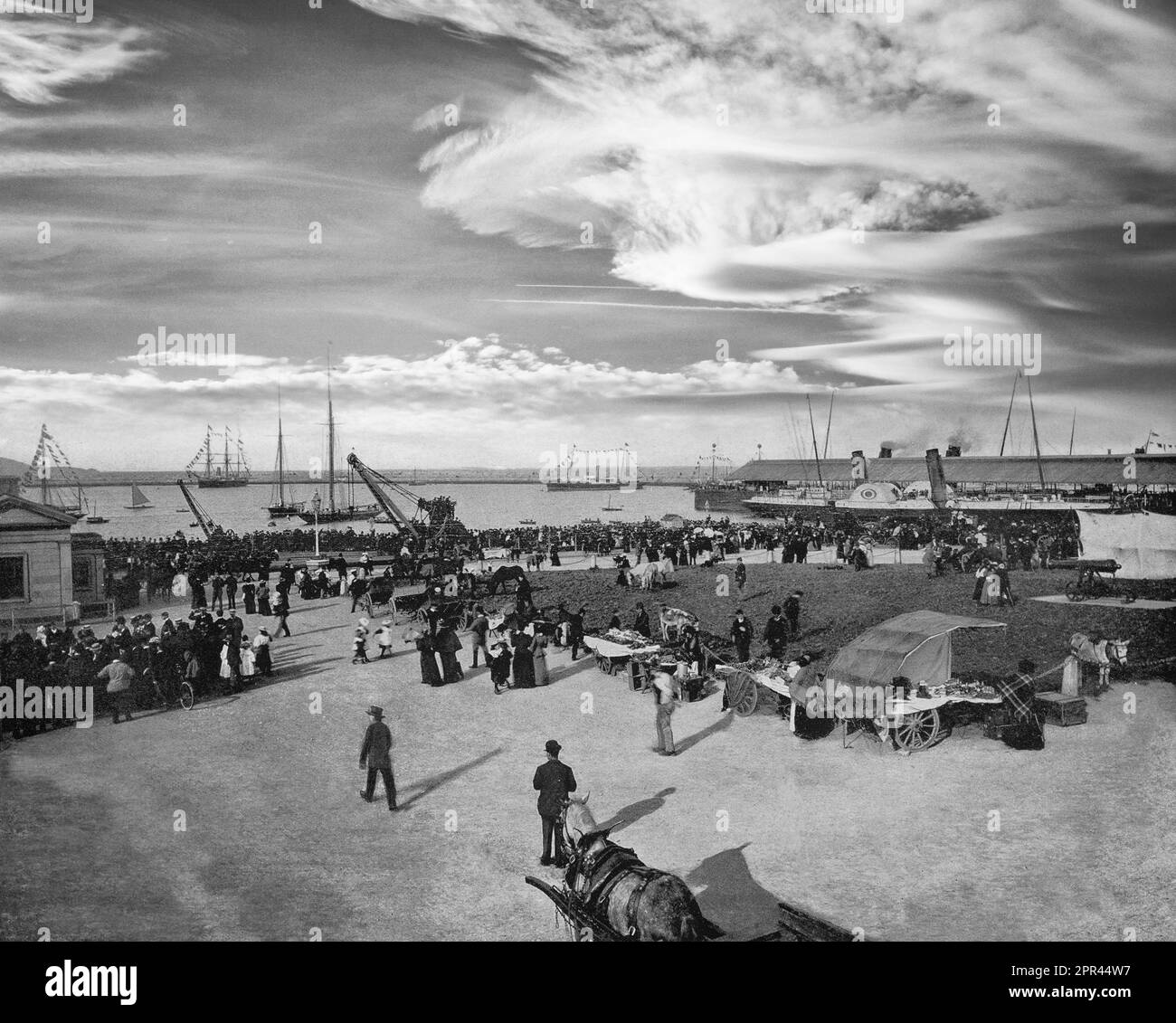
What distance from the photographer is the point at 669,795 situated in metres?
8.48

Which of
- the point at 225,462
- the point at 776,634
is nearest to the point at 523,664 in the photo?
the point at 776,634

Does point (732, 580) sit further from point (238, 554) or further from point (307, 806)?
point (238, 554)

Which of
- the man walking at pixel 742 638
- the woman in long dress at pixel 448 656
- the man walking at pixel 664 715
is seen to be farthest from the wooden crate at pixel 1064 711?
the woman in long dress at pixel 448 656

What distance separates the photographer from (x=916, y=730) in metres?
9.54

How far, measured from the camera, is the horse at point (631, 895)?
5.40 m

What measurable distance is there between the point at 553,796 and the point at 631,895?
1789mm

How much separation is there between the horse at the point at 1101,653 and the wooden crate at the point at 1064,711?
1303 millimetres

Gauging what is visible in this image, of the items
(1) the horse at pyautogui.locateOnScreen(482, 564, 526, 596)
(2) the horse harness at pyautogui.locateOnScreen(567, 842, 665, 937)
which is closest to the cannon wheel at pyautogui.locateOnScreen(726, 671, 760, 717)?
(2) the horse harness at pyautogui.locateOnScreen(567, 842, 665, 937)

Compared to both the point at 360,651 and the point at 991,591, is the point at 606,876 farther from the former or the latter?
the point at 991,591
